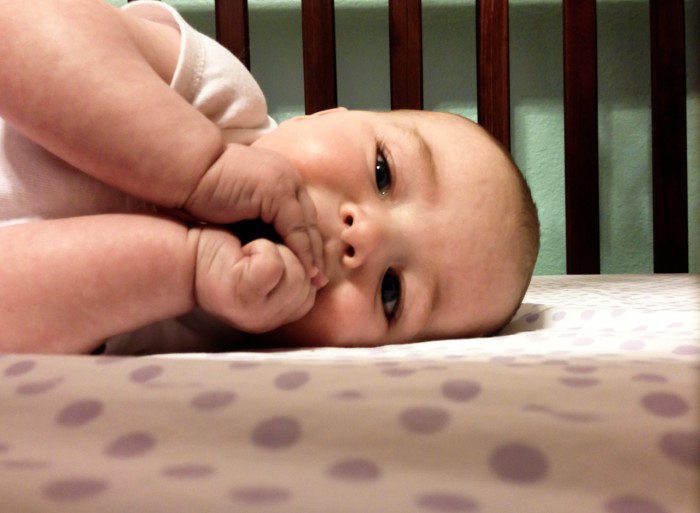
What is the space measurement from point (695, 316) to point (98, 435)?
2.25 ft

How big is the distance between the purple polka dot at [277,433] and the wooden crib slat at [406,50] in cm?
133

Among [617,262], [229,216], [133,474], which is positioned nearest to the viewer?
[133,474]

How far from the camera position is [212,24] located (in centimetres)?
174

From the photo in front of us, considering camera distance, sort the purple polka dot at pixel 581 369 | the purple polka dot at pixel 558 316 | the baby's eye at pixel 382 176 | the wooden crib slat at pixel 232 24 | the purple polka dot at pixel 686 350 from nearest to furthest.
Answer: the purple polka dot at pixel 581 369
the purple polka dot at pixel 686 350
the baby's eye at pixel 382 176
the purple polka dot at pixel 558 316
the wooden crib slat at pixel 232 24

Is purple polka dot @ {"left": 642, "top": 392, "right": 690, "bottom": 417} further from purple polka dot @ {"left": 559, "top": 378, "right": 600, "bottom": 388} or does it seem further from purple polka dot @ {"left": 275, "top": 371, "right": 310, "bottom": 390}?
purple polka dot @ {"left": 275, "top": 371, "right": 310, "bottom": 390}

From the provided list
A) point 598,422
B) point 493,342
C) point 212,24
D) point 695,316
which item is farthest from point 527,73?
point 598,422

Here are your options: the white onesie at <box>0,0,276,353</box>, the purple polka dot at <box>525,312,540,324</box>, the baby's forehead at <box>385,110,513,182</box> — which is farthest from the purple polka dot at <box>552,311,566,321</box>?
the white onesie at <box>0,0,276,353</box>

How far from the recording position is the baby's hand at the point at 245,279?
628 mm

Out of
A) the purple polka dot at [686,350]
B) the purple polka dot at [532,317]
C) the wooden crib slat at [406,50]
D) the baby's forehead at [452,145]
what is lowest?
the purple polka dot at [532,317]

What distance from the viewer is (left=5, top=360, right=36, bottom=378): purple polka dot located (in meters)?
0.33

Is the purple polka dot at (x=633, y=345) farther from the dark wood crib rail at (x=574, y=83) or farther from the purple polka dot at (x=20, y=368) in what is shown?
the dark wood crib rail at (x=574, y=83)

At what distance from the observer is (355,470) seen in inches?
10.4

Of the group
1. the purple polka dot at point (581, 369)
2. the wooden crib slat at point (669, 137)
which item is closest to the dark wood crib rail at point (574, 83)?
the wooden crib slat at point (669, 137)

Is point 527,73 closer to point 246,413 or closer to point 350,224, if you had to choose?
point 350,224
